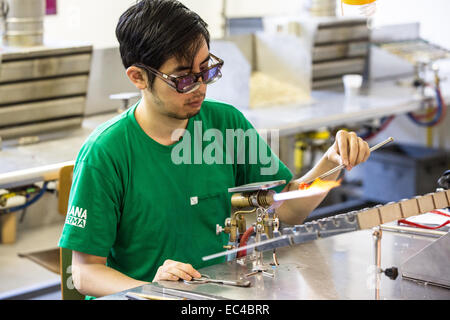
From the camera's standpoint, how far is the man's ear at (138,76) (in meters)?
1.75

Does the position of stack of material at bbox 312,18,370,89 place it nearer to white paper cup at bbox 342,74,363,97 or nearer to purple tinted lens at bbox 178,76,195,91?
white paper cup at bbox 342,74,363,97

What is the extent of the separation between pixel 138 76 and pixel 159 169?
0.25 metres

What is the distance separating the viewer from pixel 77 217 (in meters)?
1.69

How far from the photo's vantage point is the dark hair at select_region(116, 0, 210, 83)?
167 centimetres

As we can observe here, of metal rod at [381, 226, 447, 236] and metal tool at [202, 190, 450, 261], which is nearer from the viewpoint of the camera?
metal tool at [202, 190, 450, 261]

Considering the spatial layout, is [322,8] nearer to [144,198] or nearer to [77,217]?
[144,198]

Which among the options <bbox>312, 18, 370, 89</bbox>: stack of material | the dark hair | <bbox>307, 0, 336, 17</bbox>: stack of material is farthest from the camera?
<bbox>307, 0, 336, 17</bbox>: stack of material

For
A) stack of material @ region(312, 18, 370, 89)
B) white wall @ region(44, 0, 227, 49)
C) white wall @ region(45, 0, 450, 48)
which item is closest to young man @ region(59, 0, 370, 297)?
stack of material @ region(312, 18, 370, 89)

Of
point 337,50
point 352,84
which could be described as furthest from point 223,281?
point 337,50

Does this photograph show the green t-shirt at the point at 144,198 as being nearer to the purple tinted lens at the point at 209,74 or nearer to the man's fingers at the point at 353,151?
the purple tinted lens at the point at 209,74

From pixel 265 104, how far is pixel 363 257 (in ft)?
7.55

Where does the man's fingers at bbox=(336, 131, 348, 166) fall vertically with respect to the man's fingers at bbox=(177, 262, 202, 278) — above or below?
above
